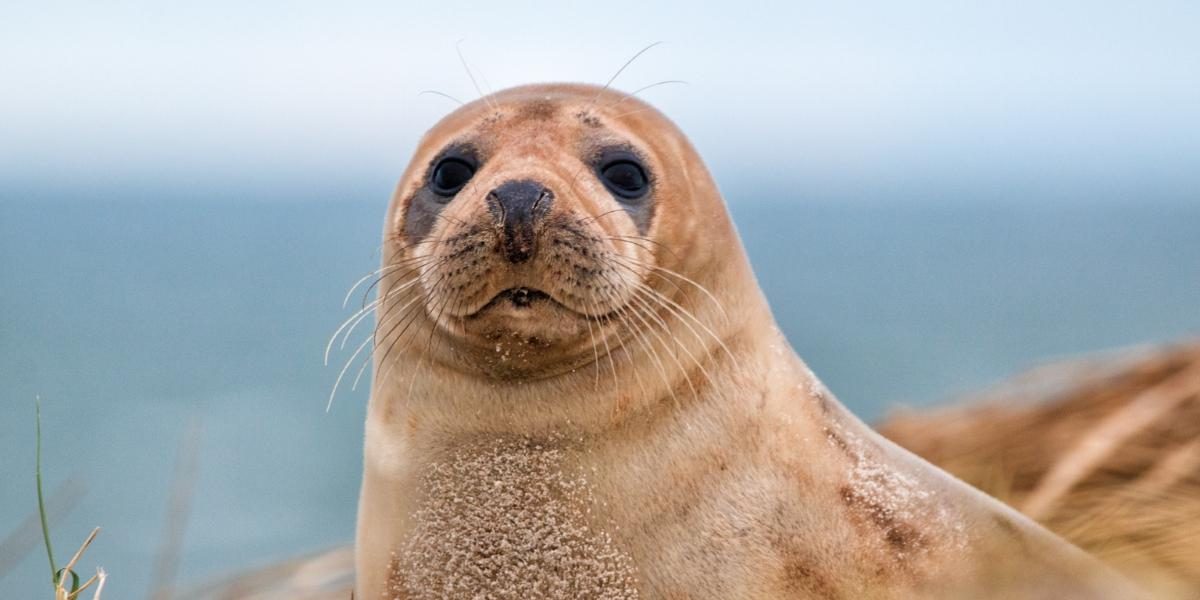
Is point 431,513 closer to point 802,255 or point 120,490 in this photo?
point 120,490

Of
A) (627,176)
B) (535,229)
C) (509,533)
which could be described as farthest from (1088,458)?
(535,229)

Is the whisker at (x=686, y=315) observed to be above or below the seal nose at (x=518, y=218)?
below

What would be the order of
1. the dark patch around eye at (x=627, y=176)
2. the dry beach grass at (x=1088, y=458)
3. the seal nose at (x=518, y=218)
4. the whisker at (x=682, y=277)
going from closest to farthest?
the seal nose at (x=518, y=218) < the whisker at (x=682, y=277) < the dark patch around eye at (x=627, y=176) < the dry beach grass at (x=1088, y=458)

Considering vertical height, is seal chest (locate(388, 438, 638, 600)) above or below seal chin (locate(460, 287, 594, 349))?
below

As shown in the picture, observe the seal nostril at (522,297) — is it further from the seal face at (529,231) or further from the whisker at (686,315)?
the whisker at (686,315)

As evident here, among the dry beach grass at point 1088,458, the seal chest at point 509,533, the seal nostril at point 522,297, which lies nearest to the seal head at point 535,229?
the seal nostril at point 522,297

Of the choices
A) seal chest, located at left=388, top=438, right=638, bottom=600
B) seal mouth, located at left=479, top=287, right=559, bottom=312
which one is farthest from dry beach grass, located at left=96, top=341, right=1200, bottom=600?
seal mouth, located at left=479, top=287, right=559, bottom=312

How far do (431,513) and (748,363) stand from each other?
2.39ft

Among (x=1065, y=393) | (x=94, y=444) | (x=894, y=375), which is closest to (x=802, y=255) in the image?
(x=894, y=375)

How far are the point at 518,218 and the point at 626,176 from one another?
43cm

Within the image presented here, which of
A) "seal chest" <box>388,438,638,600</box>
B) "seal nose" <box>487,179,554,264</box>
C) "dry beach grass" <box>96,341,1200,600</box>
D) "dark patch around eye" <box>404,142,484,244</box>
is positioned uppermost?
"dark patch around eye" <box>404,142,484,244</box>

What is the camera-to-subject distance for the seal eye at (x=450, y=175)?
2816mm

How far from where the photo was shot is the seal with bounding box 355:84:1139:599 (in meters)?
2.51

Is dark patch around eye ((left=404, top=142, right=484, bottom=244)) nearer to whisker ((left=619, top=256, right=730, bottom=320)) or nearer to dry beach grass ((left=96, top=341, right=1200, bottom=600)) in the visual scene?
whisker ((left=619, top=256, right=730, bottom=320))
